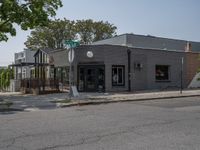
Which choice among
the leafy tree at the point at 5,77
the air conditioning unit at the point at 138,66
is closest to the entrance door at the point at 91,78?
the air conditioning unit at the point at 138,66

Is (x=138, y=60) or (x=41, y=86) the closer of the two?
(x=41, y=86)

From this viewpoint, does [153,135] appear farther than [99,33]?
Answer: No

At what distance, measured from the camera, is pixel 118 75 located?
2986 centimetres

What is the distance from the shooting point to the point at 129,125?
1118 cm

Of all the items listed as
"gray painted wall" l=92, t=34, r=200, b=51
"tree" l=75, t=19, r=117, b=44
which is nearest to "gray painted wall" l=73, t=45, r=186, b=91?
"gray painted wall" l=92, t=34, r=200, b=51

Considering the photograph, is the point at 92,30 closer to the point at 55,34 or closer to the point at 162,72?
the point at 55,34

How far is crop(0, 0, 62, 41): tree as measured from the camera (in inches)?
1034

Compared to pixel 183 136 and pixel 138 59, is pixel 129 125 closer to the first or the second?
pixel 183 136

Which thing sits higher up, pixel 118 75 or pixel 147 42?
pixel 147 42

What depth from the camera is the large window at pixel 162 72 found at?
32.5m

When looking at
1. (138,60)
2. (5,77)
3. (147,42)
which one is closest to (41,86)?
(138,60)

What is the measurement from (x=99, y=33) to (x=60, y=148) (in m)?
59.0

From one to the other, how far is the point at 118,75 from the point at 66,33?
121 feet

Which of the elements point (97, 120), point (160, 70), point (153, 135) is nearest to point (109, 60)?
point (160, 70)
